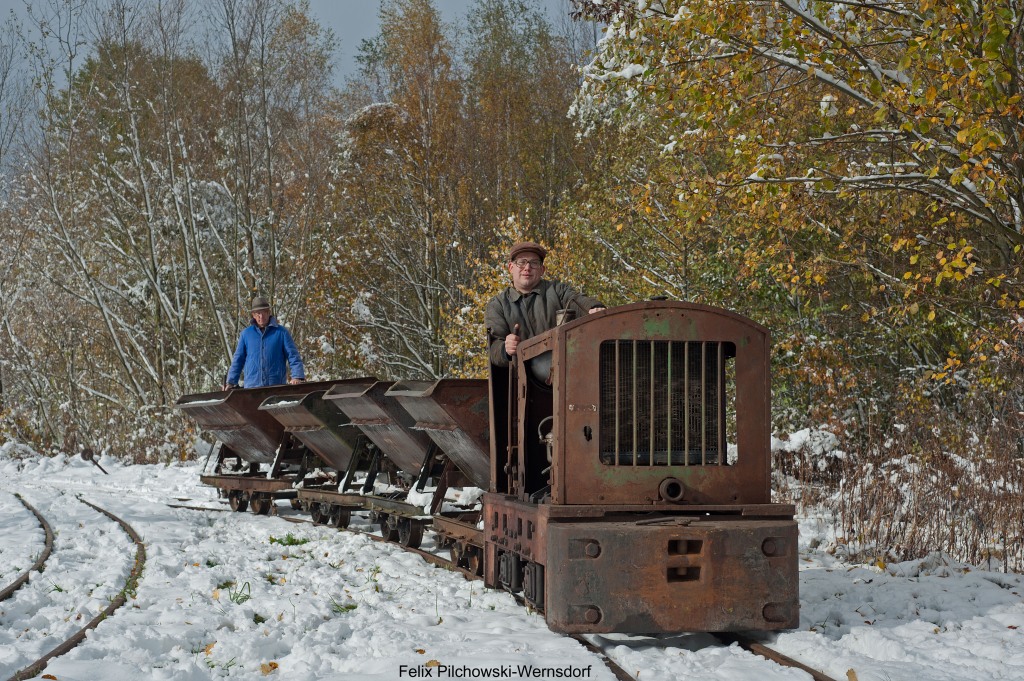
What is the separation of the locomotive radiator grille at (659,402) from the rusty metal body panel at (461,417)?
2.62 m

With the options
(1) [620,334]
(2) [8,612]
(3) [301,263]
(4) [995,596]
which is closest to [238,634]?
(2) [8,612]

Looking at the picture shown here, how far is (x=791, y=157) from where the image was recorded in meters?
11.7

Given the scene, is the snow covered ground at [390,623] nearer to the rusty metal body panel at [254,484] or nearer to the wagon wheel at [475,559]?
the wagon wheel at [475,559]

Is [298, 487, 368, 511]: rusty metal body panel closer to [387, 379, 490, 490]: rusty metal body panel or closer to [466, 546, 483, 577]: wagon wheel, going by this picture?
[387, 379, 490, 490]: rusty metal body panel

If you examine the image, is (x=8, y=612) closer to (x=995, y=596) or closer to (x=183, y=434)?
(x=995, y=596)

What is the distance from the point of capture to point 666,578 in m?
6.02

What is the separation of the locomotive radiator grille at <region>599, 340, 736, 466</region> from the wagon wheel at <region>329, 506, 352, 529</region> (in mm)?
6029

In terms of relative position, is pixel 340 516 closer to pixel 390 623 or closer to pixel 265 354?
pixel 265 354

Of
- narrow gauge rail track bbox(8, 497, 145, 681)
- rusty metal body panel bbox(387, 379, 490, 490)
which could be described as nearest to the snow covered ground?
narrow gauge rail track bbox(8, 497, 145, 681)

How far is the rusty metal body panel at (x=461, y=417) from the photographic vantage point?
29.3 feet

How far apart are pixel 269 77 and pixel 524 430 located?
20937 millimetres

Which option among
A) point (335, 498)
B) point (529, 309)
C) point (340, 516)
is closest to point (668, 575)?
point (529, 309)

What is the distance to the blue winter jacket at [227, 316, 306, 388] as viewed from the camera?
573 inches

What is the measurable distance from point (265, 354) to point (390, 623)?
854 cm
